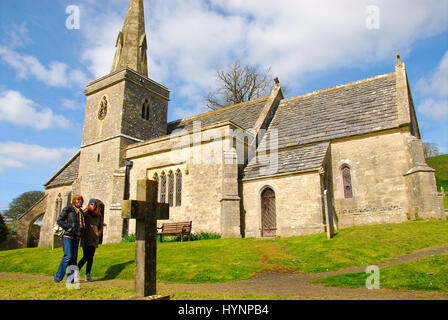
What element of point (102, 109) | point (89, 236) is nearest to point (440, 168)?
point (102, 109)

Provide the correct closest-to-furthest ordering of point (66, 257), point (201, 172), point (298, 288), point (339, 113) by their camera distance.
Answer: point (298, 288), point (66, 257), point (201, 172), point (339, 113)

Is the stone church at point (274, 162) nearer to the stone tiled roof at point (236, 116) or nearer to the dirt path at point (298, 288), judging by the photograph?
the stone tiled roof at point (236, 116)

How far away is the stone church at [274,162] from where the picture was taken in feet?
48.6

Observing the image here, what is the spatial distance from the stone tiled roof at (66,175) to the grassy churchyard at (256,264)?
12.2 m

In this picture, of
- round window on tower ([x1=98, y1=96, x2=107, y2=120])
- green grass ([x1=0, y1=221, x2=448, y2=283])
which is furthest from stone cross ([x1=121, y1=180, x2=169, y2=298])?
round window on tower ([x1=98, y1=96, x2=107, y2=120])

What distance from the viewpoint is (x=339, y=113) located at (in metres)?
18.3

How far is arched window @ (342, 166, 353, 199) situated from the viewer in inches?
639

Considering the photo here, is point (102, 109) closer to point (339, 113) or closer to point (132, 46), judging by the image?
point (132, 46)

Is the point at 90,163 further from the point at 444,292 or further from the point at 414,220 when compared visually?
the point at 444,292

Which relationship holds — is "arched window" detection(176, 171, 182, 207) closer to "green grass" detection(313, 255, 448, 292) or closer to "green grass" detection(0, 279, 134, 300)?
"green grass" detection(313, 255, 448, 292)

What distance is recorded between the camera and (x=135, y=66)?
23.2 metres

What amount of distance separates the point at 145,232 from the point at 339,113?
15917 mm

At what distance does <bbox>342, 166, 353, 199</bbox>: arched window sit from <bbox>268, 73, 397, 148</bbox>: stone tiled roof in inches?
72.2
